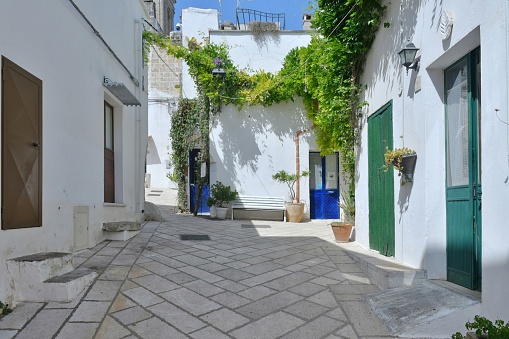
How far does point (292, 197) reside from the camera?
9.88 metres

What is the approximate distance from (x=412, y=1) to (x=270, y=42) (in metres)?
6.80

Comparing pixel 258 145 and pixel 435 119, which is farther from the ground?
pixel 258 145

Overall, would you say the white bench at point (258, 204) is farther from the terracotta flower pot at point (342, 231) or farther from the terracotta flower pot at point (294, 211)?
the terracotta flower pot at point (342, 231)

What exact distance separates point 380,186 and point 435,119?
153cm

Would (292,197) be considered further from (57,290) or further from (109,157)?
(57,290)

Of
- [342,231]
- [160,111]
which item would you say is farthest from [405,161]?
[160,111]

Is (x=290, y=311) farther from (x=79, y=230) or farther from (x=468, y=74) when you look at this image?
(x=79, y=230)

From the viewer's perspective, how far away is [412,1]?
12.5 feet

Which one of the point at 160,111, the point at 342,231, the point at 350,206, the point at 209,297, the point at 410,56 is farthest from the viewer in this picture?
the point at 160,111

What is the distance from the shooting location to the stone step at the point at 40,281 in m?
2.83

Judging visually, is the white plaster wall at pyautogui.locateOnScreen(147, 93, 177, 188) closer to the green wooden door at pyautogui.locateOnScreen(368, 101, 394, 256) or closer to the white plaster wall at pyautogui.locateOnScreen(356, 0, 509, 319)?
the green wooden door at pyautogui.locateOnScreen(368, 101, 394, 256)

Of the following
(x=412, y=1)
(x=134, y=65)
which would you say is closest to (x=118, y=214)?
(x=134, y=65)

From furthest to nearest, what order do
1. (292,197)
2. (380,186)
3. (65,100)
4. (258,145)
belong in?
(258,145) → (292,197) → (380,186) → (65,100)

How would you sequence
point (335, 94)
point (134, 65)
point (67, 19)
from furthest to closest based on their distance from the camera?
1. point (134, 65)
2. point (335, 94)
3. point (67, 19)
